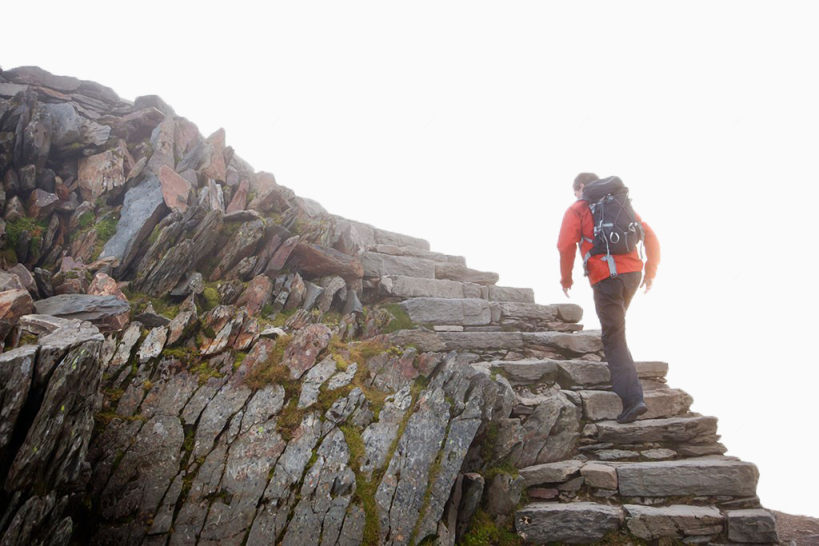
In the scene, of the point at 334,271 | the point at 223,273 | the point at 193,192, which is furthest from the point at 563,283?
the point at 193,192

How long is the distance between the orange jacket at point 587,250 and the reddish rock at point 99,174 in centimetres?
1466

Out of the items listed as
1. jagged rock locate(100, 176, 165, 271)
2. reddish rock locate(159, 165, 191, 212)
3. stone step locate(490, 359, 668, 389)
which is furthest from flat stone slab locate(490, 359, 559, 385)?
reddish rock locate(159, 165, 191, 212)

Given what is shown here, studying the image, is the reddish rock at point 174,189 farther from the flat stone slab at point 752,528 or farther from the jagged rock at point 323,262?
the flat stone slab at point 752,528

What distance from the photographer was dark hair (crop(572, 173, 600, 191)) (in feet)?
32.4

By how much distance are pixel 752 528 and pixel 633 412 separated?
2.54 m

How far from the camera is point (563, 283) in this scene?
30.7 feet

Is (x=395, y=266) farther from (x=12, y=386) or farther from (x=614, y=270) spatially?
(x=12, y=386)

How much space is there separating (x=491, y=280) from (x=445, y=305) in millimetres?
4719

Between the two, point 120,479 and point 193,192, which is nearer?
point 120,479

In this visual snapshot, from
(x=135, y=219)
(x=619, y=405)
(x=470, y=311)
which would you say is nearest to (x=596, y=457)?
(x=619, y=405)

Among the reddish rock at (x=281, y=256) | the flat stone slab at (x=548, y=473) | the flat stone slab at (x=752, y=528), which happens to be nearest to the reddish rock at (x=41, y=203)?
the reddish rock at (x=281, y=256)

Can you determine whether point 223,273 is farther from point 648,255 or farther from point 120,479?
point 648,255

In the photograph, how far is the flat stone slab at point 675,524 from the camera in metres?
7.16

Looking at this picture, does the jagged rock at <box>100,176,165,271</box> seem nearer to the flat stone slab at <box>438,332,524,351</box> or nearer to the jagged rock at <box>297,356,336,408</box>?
the jagged rock at <box>297,356,336,408</box>
